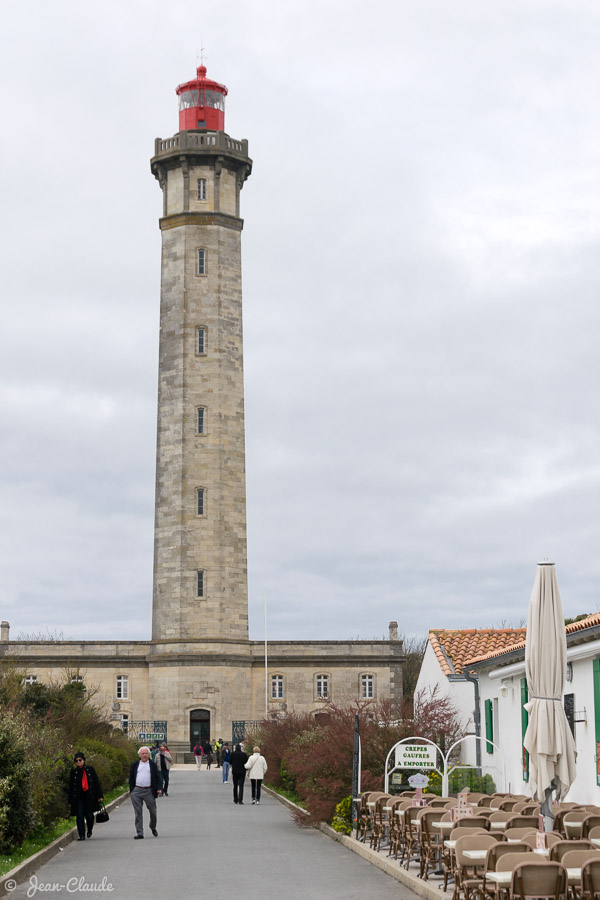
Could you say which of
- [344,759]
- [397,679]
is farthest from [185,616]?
[344,759]

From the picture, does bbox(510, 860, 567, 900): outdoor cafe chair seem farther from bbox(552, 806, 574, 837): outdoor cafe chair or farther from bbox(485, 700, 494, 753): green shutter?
bbox(485, 700, 494, 753): green shutter

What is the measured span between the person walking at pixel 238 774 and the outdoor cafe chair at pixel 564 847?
59.0 ft

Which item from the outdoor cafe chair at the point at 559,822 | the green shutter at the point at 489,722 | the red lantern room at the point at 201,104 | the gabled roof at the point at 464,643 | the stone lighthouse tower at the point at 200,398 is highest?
the red lantern room at the point at 201,104

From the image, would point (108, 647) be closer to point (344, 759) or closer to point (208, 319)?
point (208, 319)

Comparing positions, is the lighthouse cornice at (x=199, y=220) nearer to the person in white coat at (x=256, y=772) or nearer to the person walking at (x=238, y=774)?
the person walking at (x=238, y=774)

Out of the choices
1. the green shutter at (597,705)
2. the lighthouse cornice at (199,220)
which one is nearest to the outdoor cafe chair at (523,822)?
the green shutter at (597,705)

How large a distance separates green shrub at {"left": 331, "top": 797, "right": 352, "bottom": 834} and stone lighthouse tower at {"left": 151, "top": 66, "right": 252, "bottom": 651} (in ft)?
102

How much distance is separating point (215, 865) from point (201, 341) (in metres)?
37.9

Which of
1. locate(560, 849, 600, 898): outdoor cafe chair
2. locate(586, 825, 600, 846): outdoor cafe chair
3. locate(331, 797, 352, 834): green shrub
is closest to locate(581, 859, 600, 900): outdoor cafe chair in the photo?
locate(560, 849, 600, 898): outdoor cafe chair

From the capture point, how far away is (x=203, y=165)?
53.2 metres

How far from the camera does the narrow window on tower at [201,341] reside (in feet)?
169

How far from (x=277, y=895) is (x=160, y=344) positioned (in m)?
41.6

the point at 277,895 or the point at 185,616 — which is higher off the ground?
the point at 185,616

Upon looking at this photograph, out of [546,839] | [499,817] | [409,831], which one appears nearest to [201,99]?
[409,831]
